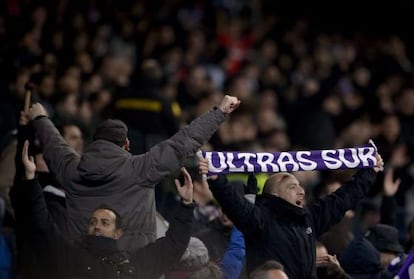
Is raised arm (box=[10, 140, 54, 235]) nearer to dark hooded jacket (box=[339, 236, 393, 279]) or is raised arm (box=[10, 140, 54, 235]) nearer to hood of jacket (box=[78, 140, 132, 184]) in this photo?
hood of jacket (box=[78, 140, 132, 184])

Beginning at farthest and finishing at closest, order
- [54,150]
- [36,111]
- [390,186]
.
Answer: [390,186] < [36,111] < [54,150]

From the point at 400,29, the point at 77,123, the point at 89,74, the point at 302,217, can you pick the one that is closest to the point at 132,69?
the point at 89,74

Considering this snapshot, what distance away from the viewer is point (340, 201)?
990cm

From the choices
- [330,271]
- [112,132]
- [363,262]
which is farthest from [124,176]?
[363,262]

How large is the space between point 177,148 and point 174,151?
0.03 m

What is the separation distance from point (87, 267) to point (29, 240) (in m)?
0.56

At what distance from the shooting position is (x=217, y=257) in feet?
33.2

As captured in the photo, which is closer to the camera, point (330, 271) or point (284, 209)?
point (330, 271)

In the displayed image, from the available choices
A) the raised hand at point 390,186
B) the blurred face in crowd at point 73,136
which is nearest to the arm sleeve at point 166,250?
the blurred face in crowd at point 73,136

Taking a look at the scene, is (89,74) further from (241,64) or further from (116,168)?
(116,168)

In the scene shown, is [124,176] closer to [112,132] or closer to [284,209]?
[112,132]

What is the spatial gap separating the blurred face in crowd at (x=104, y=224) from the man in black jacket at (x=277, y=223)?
695 mm

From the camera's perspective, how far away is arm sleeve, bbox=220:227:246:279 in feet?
31.6

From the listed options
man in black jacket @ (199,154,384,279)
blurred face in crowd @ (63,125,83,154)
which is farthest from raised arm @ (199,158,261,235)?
blurred face in crowd @ (63,125,83,154)
